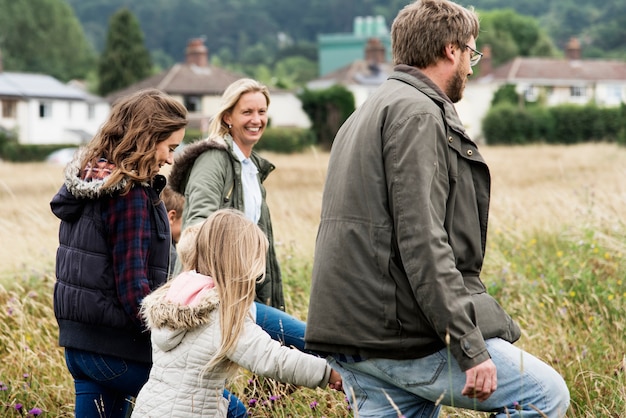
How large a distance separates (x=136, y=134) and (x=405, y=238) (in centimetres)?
133

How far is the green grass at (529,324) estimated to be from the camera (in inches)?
175

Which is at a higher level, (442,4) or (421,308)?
(442,4)

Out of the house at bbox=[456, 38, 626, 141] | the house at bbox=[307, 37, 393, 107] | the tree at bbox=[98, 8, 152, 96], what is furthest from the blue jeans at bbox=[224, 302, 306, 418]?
the tree at bbox=[98, 8, 152, 96]

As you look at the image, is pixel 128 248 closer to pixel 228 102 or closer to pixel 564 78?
pixel 228 102

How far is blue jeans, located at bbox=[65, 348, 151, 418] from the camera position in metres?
3.66

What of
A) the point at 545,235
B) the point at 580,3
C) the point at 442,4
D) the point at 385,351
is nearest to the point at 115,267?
the point at 385,351

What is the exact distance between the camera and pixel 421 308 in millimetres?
2797

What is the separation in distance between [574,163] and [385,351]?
24349mm

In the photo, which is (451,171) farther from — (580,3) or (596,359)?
(580,3)

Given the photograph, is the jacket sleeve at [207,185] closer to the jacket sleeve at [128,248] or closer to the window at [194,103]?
the jacket sleeve at [128,248]

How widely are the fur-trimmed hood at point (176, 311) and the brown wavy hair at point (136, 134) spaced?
0.46m

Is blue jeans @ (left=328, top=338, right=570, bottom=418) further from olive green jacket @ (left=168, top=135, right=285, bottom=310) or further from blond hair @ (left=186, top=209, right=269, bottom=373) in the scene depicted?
olive green jacket @ (left=168, top=135, right=285, bottom=310)

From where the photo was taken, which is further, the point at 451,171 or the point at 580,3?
the point at 580,3

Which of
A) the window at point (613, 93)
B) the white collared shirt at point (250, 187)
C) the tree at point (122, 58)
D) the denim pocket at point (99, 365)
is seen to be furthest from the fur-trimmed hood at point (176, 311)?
the window at point (613, 93)
